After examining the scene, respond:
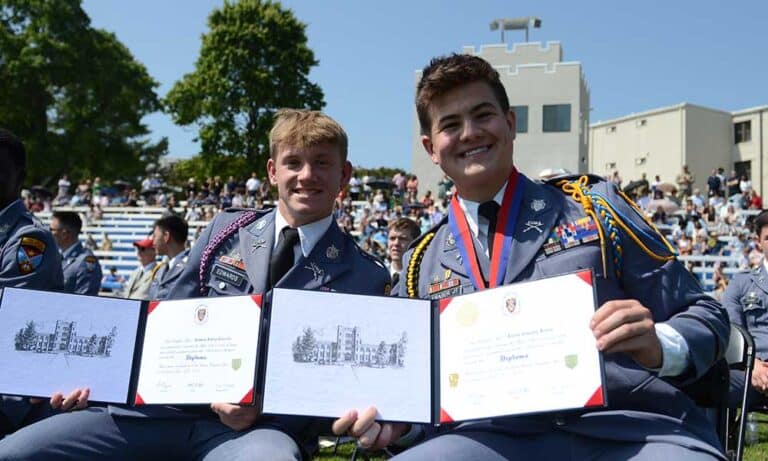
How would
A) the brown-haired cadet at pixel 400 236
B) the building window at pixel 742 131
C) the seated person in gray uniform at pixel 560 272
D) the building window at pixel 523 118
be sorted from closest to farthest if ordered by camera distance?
1. the seated person in gray uniform at pixel 560 272
2. the brown-haired cadet at pixel 400 236
3. the building window at pixel 523 118
4. the building window at pixel 742 131

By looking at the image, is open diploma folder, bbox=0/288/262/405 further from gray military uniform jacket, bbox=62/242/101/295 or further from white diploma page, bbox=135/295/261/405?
gray military uniform jacket, bbox=62/242/101/295

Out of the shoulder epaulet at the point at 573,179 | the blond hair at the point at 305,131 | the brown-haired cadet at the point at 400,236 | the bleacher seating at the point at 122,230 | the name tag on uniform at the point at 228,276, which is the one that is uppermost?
the bleacher seating at the point at 122,230

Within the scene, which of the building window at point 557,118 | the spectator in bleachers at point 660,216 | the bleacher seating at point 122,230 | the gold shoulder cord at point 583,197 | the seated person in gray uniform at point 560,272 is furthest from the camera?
the building window at point 557,118

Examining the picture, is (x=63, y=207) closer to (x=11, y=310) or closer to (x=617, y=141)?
(x=11, y=310)

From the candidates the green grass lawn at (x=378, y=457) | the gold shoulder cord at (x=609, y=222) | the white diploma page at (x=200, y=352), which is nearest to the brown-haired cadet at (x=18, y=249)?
the white diploma page at (x=200, y=352)

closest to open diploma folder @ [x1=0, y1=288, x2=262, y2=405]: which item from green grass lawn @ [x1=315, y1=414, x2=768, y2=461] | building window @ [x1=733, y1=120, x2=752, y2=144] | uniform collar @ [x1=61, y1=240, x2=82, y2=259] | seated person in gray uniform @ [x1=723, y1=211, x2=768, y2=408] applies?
green grass lawn @ [x1=315, y1=414, x2=768, y2=461]

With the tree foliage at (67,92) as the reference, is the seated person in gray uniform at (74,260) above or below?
below

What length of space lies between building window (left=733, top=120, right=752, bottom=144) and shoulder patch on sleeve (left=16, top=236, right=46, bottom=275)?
53304 mm

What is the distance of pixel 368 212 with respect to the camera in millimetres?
22219

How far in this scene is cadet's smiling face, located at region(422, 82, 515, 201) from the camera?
2502 mm

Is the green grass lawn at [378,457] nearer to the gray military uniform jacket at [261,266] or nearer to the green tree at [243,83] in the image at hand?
the gray military uniform jacket at [261,266]

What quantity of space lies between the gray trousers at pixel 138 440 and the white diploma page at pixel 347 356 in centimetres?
27

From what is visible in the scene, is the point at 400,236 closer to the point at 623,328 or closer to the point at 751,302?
the point at 751,302

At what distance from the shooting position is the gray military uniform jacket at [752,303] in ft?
18.2
